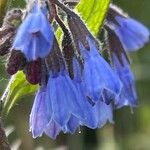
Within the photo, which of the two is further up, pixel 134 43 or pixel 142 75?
pixel 134 43

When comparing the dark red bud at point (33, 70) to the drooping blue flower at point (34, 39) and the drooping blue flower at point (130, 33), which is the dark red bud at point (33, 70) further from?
the drooping blue flower at point (130, 33)

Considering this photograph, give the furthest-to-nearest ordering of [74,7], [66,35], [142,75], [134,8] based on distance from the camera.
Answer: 1. [134,8]
2. [142,75]
3. [74,7]
4. [66,35]

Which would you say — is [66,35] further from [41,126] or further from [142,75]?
[142,75]

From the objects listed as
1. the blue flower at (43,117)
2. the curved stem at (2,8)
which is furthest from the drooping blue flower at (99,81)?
the curved stem at (2,8)

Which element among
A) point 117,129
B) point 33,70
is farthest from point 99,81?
point 117,129

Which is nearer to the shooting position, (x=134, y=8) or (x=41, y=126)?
(x=41, y=126)

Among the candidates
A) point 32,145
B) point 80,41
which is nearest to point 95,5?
point 80,41

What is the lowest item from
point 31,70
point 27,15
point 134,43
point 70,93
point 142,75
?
point 142,75

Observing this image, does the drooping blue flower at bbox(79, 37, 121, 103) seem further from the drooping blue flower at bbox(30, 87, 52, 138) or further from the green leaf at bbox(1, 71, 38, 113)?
the green leaf at bbox(1, 71, 38, 113)

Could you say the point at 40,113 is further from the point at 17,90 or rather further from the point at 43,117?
the point at 17,90
